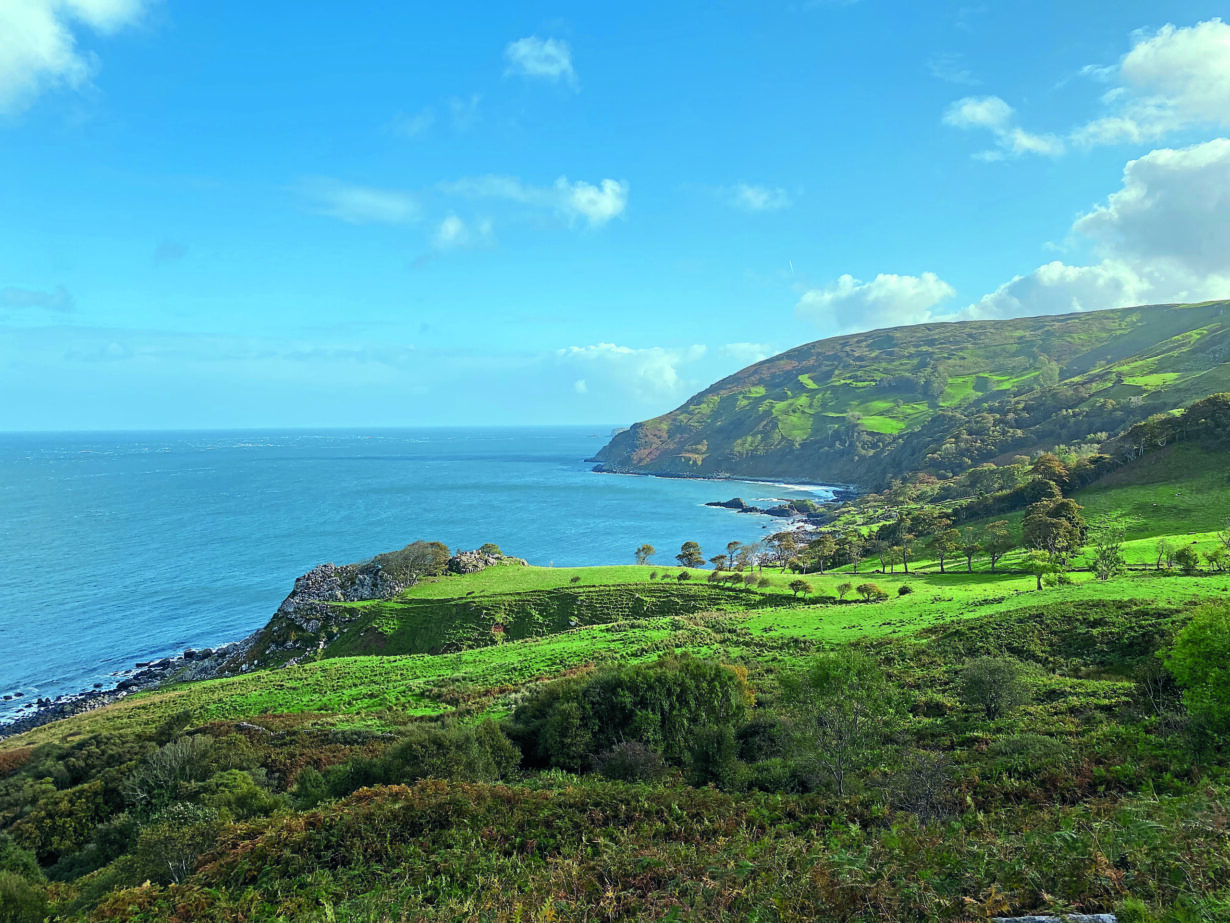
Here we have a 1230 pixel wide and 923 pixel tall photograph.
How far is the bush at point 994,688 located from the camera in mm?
22109

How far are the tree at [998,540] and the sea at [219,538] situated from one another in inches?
1985

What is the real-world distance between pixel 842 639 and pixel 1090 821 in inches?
1079

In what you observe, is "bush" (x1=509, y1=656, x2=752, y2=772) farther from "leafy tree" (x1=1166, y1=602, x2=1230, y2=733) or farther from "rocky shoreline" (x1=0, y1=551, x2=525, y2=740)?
"rocky shoreline" (x1=0, y1=551, x2=525, y2=740)

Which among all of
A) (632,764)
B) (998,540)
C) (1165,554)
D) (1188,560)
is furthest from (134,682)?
(1165,554)

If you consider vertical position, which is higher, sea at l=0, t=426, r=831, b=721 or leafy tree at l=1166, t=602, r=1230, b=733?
leafy tree at l=1166, t=602, r=1230, b=733

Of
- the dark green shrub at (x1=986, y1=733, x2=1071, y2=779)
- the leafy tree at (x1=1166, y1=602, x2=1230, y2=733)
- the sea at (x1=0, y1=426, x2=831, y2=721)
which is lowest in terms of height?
the sea at (x1=0, y1=426, x2=831, y2=721)

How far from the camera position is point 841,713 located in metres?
18.5

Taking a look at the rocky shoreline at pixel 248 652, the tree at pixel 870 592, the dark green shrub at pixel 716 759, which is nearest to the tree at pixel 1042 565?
the tree at pixel 870 592

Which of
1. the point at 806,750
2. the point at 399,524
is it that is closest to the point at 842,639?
the point at 806,750

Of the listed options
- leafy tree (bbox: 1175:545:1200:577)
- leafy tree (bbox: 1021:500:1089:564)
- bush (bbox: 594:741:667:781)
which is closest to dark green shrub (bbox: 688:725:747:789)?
bush (bbox: 594:741:667:781)

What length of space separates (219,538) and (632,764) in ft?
400

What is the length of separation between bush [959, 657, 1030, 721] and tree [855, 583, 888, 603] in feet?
87.8

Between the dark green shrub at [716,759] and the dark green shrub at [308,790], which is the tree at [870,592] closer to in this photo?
the dark green shrub at [716,759]

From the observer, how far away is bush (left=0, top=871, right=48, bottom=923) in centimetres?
1463
